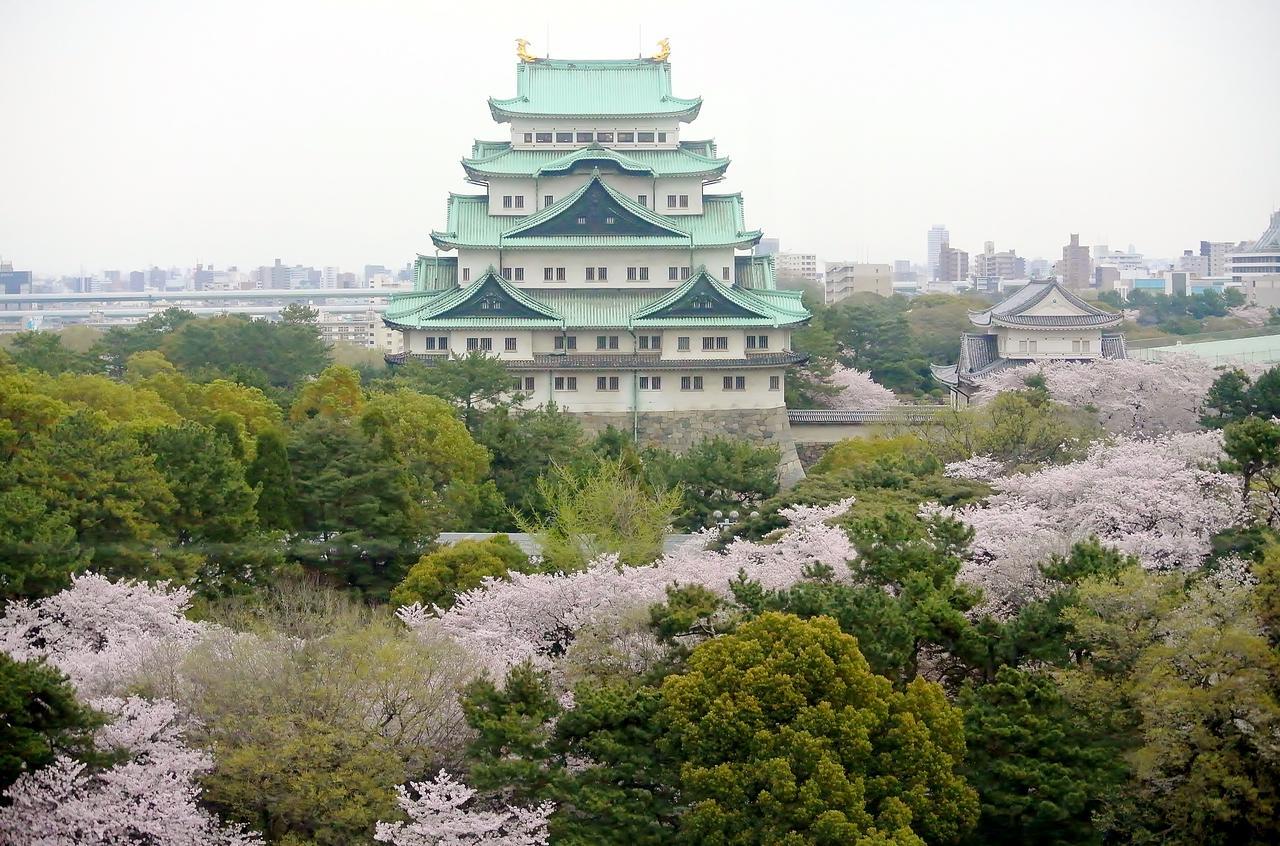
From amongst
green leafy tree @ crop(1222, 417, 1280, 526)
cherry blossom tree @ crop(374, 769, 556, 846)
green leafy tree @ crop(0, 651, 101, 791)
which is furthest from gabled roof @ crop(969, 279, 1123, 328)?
green leafy tree @ crop(0, 651, 101, 791)

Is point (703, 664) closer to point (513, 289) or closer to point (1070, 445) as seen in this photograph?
point (1070, 445)

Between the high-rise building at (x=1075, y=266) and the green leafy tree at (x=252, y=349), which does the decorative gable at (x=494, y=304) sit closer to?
the green leafy tree at (x=252, y=349)

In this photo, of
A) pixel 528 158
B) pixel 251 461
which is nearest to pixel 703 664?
pixel 251 461

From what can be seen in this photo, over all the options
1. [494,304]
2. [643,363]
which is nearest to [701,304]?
[643,363]

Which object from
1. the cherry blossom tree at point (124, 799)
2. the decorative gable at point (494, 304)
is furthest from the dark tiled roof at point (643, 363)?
the cherry blossom tree at point (124, 799)

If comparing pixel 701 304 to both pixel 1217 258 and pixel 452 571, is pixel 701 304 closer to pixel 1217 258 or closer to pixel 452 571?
pixel 452 571

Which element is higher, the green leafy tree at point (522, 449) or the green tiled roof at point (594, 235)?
the green tiled roof at point (594, 235)

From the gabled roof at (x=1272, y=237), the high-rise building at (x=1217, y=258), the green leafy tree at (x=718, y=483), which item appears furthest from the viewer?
the high-rise building at (x=1217, y=258)
